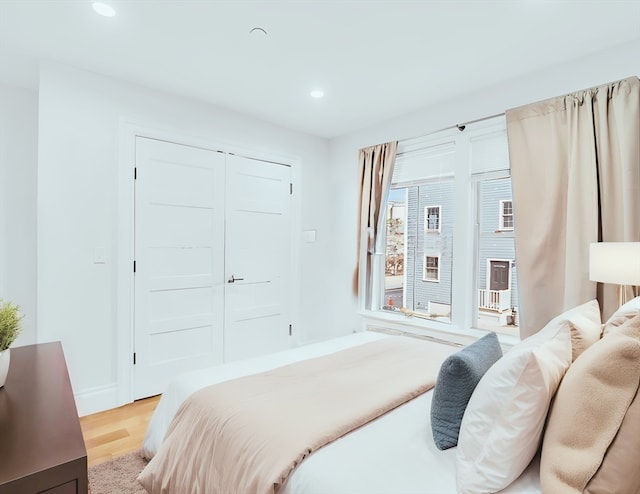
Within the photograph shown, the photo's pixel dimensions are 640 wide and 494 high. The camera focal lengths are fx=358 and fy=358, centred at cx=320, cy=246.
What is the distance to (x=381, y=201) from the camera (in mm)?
3674

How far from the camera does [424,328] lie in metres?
3.27

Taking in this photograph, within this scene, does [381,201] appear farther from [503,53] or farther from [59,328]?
[59,328]

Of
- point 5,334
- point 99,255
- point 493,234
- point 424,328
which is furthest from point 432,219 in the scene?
point 5,334

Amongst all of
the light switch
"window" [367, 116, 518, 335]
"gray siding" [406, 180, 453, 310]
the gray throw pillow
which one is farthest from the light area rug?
"gray siding" [406, 180, 453, 310]

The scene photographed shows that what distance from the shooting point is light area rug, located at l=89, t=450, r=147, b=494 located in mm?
1813

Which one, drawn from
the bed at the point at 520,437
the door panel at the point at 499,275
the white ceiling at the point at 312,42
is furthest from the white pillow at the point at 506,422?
the door panel at the point at 499,275

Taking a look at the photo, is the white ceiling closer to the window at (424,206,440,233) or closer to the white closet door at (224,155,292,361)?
the white closet door at (224,155,292,361)

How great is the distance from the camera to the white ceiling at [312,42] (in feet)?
6.43

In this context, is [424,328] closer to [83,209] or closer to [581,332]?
[581,332]

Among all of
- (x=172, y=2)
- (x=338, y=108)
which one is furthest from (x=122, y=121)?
(x=338, y=108)

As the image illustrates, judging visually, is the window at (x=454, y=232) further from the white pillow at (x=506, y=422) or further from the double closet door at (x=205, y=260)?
the white pillow at (x=506, y=422)

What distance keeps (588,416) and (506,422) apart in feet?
0.64

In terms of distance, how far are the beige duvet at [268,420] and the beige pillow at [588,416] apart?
1.90 feet

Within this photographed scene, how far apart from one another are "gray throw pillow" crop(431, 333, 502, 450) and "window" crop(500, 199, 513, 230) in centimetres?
198
